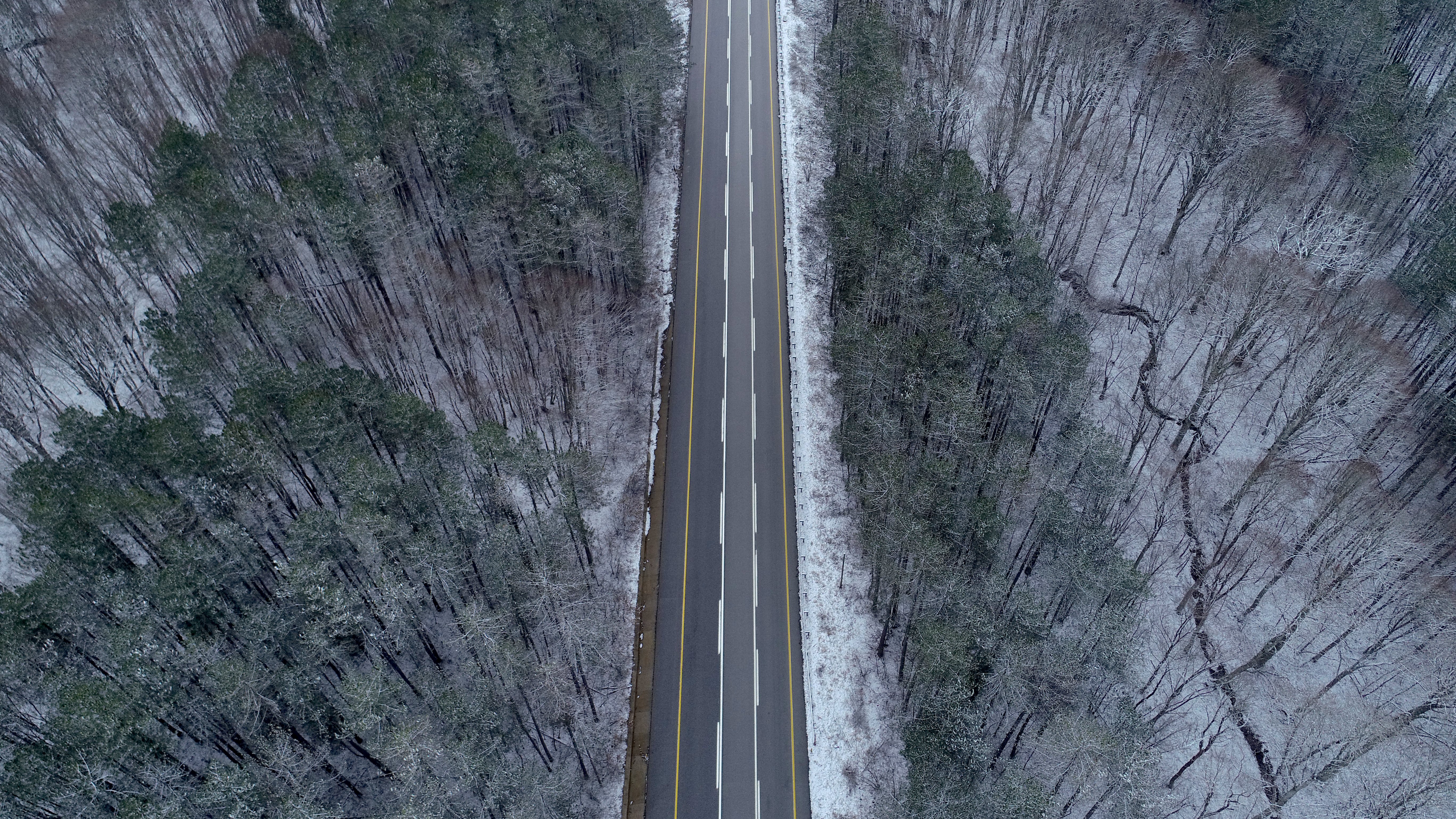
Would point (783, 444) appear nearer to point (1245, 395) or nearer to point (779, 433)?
point (779, 433)

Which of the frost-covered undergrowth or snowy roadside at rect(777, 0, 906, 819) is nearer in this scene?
snowy roadside at rect(777, 0, 906, 819)

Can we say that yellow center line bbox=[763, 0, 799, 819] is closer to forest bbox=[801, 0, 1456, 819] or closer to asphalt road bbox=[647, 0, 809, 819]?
asphalt road bbox=[647, 0, 809, 819]

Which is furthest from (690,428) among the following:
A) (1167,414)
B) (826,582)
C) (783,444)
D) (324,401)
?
(1167,414)

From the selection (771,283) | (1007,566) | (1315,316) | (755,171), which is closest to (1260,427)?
(1315,316)

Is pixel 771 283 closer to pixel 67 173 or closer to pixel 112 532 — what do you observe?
pixel 112 532

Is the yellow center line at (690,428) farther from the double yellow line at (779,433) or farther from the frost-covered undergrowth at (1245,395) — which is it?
the frost-covered undergrowth at (1245,395)

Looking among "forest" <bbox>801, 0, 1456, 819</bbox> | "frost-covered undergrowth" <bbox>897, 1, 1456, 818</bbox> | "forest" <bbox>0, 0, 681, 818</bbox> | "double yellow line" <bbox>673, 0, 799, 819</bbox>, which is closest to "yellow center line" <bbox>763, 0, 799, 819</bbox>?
"double yellow line" <bbox>673, 0, 799, 819</bbox>
